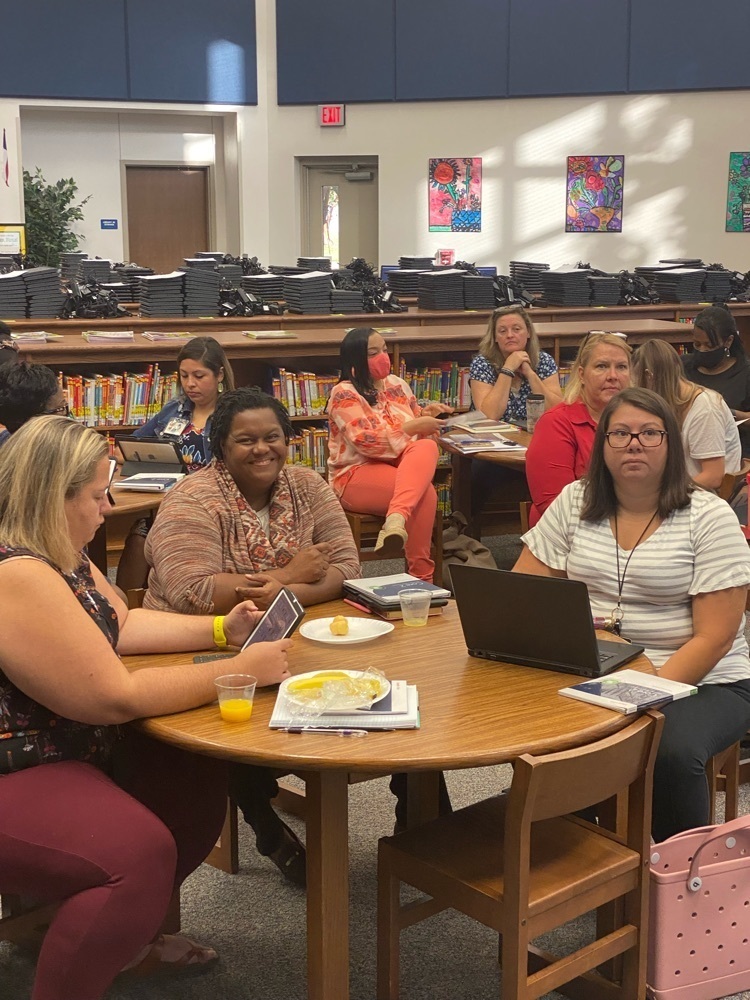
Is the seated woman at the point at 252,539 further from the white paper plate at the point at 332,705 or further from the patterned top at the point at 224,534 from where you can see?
the white paper plate at the point at 332,705

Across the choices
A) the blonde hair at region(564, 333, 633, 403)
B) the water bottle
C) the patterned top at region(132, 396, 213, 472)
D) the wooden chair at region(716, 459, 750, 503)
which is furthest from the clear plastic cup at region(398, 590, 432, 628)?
the water bottle

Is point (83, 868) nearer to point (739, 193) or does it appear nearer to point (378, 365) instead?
point (378, 365)

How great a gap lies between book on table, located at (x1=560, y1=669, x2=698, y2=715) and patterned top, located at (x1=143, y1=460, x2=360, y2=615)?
34.4 inches

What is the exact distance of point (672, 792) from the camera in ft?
8.25

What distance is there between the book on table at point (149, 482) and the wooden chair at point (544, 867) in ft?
7.02

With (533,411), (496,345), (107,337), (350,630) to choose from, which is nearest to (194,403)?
(107,337)

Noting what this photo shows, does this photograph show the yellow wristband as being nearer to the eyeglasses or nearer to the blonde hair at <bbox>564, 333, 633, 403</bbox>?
the eyeglasses

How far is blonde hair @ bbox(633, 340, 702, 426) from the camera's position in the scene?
4445 millimetres

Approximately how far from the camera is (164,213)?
46.1 feet

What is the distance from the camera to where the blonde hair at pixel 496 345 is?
6.02 metres

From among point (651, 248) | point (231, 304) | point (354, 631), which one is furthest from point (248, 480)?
point (651, 248)

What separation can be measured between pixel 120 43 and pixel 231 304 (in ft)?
21.6

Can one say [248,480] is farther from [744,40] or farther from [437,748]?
[744,40]

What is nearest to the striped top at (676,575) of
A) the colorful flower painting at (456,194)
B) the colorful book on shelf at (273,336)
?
the colorful book on shelf at (273,336)
